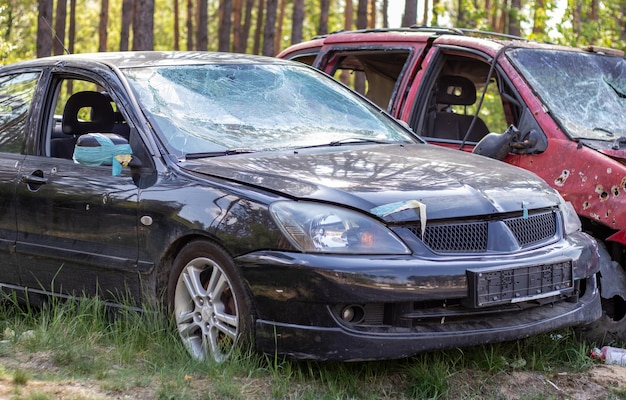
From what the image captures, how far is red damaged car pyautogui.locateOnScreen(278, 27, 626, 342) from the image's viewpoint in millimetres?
5977

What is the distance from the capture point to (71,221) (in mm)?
5492

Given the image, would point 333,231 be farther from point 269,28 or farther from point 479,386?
point 269,28

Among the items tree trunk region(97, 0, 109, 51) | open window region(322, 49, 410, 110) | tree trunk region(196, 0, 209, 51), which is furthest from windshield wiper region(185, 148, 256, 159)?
tree trunk region(97, 0, 109, 51)

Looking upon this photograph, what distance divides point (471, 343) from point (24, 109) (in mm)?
3223

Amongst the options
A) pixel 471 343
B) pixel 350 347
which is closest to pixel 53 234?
pixel 350 347

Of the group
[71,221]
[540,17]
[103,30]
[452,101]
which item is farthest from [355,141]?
[103,30]

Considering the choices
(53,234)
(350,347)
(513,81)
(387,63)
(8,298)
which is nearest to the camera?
(350,347)

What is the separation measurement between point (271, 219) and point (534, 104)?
2.79 meters

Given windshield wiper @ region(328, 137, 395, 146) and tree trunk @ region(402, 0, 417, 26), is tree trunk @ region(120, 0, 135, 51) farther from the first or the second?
windshield wiper @ region(328, 137, 395, 146)

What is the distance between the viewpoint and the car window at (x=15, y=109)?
620cm

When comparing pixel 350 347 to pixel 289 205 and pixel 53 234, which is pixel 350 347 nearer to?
pixel 289 205

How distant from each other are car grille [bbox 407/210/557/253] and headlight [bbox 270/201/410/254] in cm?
16

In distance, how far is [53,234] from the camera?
5.61 metres

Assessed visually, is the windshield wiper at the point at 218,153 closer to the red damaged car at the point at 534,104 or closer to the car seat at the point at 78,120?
the car seat at the point at 78,120
